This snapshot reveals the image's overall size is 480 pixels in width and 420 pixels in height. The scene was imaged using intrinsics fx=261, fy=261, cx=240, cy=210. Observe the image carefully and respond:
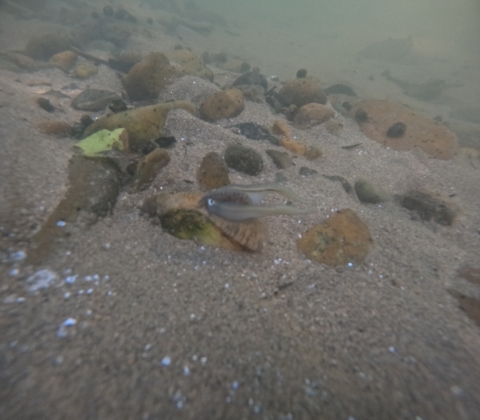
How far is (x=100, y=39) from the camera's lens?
43.7ft

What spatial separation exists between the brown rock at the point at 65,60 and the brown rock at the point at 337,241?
950 cm

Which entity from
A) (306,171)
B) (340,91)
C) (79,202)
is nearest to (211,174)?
(79,202)

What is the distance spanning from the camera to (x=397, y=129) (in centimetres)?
666

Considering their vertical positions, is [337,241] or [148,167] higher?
[148,167]

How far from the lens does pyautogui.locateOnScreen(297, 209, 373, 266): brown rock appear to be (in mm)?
3000

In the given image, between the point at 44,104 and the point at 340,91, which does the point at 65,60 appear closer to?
the point at 44,104

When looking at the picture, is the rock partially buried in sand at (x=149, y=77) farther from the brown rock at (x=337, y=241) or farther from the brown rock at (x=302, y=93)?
the brown rock at (x=337, y=241)

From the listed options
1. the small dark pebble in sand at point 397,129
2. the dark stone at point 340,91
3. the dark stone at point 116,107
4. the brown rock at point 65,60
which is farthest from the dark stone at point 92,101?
the dark stone at point 340,91

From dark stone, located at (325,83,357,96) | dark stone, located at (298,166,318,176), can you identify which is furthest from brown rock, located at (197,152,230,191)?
dark stone, located at (325,83,357,96)

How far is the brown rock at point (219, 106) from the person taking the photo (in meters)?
5.86

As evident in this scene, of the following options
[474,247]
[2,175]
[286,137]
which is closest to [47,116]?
[2,175]

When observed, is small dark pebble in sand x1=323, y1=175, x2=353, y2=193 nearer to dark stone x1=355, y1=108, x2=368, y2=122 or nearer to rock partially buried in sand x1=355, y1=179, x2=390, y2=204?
rock partially buried in sand x1=355, y1=179, x2=390, y2=204

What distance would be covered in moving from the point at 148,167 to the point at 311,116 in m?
4.76

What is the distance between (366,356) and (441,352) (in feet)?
2.09
